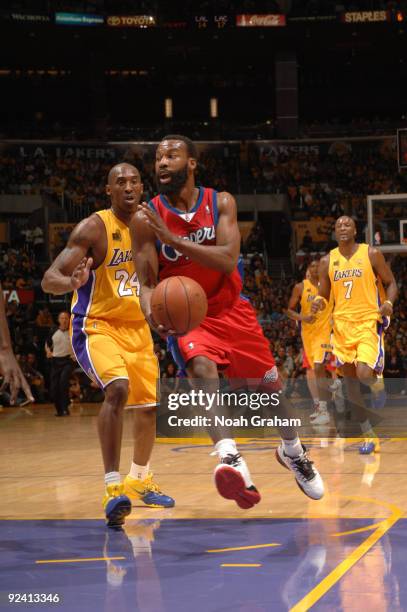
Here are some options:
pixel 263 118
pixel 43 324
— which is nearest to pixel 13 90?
pixel 263 118

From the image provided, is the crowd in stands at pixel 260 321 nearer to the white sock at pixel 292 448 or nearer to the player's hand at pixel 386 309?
the player's hand at pixel 386 309

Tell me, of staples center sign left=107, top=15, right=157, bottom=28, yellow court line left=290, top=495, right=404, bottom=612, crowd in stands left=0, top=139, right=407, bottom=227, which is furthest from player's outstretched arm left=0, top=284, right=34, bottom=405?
staples center sign left=107, top=15, right=157, bottom=28

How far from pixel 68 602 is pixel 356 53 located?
3137 centimetres

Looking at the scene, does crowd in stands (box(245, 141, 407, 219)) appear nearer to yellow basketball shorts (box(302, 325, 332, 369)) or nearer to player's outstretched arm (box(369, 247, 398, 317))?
yellow basketball shorts (box(302, 325, 332, 369))

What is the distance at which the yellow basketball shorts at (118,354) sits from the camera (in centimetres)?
575

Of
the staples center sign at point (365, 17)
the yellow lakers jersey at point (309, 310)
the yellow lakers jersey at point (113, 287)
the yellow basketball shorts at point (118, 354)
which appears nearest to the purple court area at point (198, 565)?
the yellow basketball shorts at point (118, 354)

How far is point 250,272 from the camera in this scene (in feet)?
75.4

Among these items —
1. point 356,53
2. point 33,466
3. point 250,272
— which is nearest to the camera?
point 33,466

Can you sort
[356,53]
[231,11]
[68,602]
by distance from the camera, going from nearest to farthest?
1. [68,602]
2. [231,11]
3. [356,53]

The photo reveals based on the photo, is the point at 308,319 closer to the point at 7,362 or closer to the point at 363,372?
the point at 363,372

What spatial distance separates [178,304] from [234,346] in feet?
2.56

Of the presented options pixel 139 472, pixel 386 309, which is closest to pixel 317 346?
pixel 386 309

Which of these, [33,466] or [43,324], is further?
[43,324]

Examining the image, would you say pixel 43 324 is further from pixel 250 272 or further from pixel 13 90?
pixel 13 90
